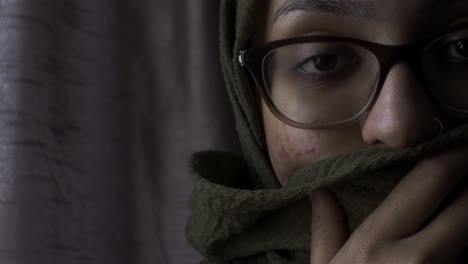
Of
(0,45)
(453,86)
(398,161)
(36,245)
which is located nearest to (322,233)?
(398,161)

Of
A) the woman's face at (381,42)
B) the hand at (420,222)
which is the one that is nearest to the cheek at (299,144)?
the woman's face at (381,42)

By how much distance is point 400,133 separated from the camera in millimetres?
772

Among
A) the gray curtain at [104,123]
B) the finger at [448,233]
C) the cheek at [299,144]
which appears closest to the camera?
the finger at [448,233]

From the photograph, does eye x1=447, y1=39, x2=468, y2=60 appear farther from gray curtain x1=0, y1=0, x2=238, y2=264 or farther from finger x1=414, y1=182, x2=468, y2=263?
gray curtain x1=0, y1=0, x2=238, y2=264

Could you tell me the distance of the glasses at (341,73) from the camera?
2.71 ft

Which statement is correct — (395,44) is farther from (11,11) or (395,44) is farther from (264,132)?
(11,11)

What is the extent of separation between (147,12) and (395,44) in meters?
0.67

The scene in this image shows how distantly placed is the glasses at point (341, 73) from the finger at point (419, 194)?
0.28ft

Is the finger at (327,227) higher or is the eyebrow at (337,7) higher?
the eyebrow at (337,7)

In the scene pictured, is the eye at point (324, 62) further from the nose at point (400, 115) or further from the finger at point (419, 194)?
the finger at point (419, 194)

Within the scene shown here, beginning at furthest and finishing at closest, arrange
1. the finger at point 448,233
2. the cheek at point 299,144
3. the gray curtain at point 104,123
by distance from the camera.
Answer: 1. the gray curtain at point 104,123
2. the cheek at point 299,144
3. the finger at point 448,233

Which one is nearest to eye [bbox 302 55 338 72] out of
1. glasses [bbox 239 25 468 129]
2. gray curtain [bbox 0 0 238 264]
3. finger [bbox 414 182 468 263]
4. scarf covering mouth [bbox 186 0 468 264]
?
glasses [bbox 239 25 468 129]

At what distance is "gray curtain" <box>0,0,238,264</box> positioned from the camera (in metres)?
1.09

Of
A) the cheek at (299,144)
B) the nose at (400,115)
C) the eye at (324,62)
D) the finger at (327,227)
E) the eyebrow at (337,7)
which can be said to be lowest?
the finger at (327,227)
